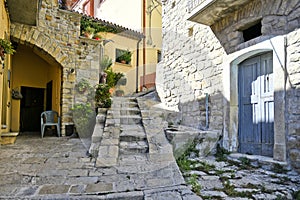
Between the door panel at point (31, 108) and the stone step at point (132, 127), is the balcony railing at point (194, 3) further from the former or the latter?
the door panel at point (31, 108)

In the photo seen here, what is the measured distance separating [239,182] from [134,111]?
315cm

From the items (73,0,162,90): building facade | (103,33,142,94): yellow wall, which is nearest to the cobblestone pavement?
(103,33,142,94): yellow wall

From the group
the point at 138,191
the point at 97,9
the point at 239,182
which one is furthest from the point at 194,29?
the point at 97,9

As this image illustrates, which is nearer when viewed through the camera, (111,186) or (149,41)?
(111,186)

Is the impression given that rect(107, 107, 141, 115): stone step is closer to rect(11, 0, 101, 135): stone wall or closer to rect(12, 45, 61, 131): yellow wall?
rect(11, 0, 101, 135): stone wall

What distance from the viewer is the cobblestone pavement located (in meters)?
2.28

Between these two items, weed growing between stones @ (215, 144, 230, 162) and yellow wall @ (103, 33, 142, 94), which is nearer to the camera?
weed growing between stones @ (215, 144, 230, 162)

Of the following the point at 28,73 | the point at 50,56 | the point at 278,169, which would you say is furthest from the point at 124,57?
the point at 278,169

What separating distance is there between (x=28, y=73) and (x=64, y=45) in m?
2.46

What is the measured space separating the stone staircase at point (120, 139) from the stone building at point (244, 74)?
156 cm

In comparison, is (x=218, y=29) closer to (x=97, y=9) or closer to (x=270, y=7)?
(x=270, y=7)

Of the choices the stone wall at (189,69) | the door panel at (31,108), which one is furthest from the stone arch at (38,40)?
the stone wall at (189,69)

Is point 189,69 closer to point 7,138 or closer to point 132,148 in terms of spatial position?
point 132,148

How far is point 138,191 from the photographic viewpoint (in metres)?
2.33
